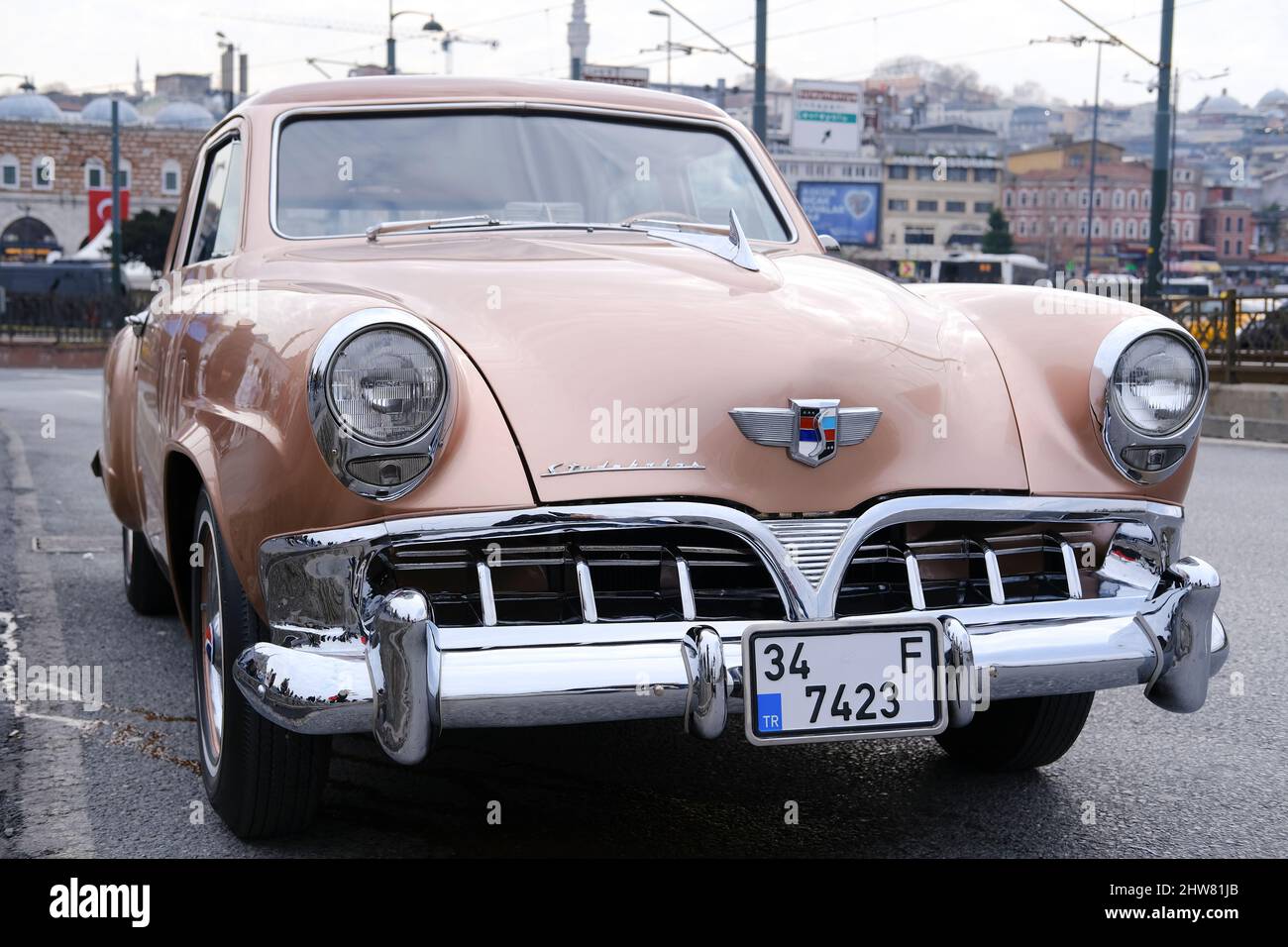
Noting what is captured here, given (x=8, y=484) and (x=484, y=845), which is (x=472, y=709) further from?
(x=8, y=484)

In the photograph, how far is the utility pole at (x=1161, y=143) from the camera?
19.4 meters

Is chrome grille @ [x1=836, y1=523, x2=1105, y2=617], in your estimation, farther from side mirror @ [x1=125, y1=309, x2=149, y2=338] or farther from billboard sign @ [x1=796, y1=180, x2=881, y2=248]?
billboard sign @ [x1=796, y1=180, x2=881, y2=248]

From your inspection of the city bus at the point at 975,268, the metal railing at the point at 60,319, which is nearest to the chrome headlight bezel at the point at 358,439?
the metal railing at the point at 60,319

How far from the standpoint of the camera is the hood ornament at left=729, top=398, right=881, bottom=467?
9.03ft

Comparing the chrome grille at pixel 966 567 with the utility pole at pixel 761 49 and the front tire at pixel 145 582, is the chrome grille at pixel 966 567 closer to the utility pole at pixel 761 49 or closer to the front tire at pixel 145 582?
the front tire at pixel 145 582

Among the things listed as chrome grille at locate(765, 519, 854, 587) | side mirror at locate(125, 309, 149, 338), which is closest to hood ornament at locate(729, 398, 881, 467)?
chrome grille at locate(765, 519, 854, 587)

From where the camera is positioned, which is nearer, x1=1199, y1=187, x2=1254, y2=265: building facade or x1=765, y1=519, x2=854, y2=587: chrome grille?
x1=765, y1=519, x2=854, y2=587: chrome grille

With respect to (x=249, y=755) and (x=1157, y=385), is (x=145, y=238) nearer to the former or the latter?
(x=249, y=755)

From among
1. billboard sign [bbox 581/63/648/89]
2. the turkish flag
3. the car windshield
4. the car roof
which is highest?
billboard sign [bbox 581/63/648/89]

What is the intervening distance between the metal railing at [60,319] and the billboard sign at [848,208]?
22781mm

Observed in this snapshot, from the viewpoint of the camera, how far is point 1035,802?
3457mm

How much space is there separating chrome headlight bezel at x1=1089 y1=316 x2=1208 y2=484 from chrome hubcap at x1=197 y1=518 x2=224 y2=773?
1827mm

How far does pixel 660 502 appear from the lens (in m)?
2.66

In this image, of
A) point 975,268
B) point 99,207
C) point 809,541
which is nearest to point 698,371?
point 809,541
